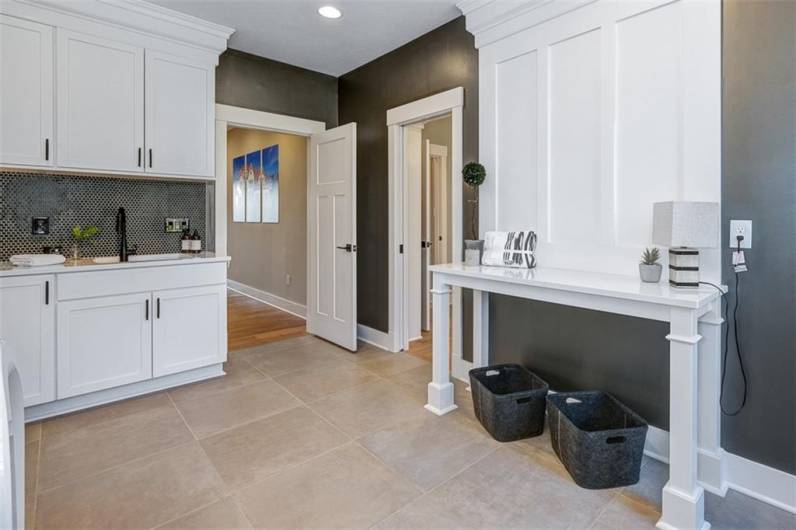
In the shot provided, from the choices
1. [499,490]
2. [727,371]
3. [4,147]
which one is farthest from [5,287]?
[727,371]

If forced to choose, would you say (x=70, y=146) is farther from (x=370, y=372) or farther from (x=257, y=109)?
(x=370, y=372)

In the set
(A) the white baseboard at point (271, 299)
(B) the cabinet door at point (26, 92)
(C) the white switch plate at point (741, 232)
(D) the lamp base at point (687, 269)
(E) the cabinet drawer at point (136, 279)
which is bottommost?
(A) the white baseboard at point (271, 299)

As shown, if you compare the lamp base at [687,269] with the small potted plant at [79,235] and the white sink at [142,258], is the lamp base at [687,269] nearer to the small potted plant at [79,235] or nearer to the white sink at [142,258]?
the white sink at [142,258]

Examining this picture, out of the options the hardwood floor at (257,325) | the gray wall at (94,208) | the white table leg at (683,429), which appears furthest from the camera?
the hardwood floor at (257,325)

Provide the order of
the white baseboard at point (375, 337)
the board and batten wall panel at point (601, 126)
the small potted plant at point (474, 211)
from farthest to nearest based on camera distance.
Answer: the white baseboard at point (375, 337) < the small potted plant at point (474, 211) < the board and batten wall panel at point (601, 126)

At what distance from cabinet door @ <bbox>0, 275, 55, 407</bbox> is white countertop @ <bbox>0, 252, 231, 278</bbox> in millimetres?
41

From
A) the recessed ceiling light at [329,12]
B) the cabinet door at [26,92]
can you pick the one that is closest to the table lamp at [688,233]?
the recessed ceiling light at [329,12]

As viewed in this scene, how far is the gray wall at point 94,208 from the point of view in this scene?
9.36 ft

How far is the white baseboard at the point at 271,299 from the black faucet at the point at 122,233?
7.62ft

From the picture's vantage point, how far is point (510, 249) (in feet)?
8.61

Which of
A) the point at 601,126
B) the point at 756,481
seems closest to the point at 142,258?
the point at 601,126

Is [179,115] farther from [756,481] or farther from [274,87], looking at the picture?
[756,481]

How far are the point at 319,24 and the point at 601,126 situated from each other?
2142 mm

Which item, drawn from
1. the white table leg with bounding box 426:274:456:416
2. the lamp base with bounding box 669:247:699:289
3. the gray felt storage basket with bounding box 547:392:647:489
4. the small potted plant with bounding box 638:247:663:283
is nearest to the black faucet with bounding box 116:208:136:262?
the white table leg with bounding box 426:274:456:416
